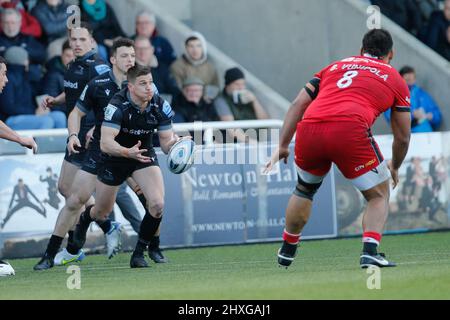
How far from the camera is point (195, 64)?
18469 millimetres

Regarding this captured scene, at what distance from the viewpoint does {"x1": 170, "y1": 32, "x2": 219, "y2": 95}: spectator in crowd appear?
60.0ft

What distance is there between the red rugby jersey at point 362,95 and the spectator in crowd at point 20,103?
6.48 metres

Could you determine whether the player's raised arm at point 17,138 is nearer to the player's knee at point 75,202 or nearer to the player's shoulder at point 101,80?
the player's knee at point 75,202

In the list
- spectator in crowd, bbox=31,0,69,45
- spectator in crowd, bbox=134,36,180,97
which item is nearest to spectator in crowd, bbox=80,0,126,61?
spectator in crowd, bbox=31,0,69,45

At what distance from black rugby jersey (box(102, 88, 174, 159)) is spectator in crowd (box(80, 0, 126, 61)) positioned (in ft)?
19.7

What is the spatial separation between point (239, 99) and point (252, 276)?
736 cm

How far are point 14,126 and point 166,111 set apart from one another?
473cm

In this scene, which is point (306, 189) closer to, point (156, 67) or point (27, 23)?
point (156, 67)

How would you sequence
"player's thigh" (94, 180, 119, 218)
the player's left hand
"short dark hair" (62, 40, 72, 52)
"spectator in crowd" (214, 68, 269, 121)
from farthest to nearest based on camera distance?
1. "spectator in crowd" (214, 68, 269, 121)
2. "short dark hair" (62, 40, 72, 52)
3. the player's left hand
4. "player's thigh" (94, 180, 119, 218)

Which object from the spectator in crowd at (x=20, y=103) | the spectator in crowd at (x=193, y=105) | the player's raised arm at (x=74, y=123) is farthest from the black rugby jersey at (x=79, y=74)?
the spectator in crowd at (x=193, y=105)

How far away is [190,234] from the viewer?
1606cm

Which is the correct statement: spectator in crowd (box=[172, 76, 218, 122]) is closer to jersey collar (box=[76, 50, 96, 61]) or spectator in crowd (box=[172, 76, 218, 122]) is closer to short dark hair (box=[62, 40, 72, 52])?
short dark hair (box=[62, 40, 72, 52])

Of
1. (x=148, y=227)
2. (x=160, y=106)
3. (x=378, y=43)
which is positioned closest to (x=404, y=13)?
(x=160, y=106)
